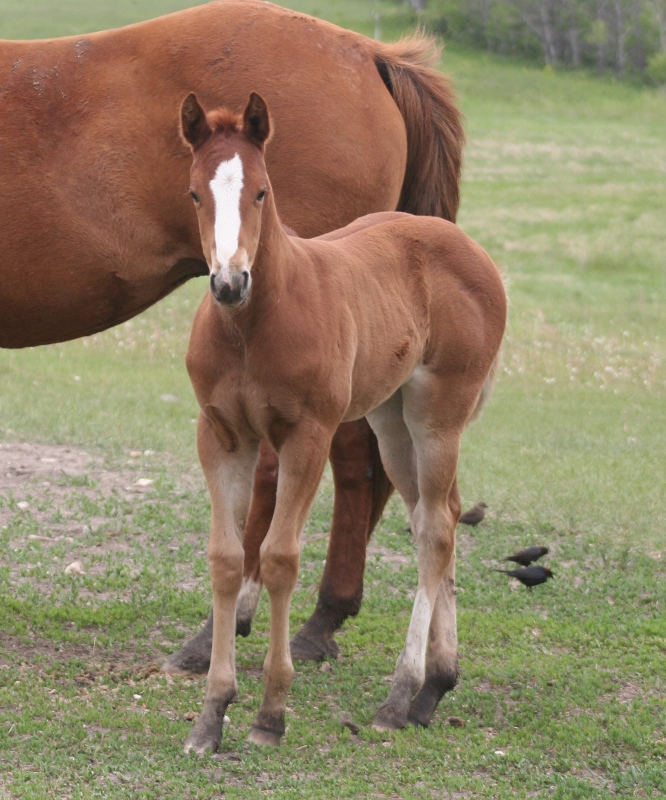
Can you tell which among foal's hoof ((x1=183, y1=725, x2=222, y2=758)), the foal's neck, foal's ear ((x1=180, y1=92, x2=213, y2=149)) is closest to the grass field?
foal's hoof ((x1=183, y1=725, x2=222, y2=758))

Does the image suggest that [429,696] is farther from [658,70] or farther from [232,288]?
[658,70]

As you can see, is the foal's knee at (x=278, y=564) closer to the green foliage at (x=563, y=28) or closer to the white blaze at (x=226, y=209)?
the white blaze at (x=226, y=209)

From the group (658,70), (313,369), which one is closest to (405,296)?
(313,369)

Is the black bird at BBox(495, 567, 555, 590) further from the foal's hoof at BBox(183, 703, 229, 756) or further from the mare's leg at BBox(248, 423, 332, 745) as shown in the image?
the foal's hoof at BBox(183, 703, 229, 756)

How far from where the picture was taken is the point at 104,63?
4.71 meters

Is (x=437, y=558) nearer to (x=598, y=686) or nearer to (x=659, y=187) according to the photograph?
(x=598, y=686)

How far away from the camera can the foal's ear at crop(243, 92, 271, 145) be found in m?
3.47

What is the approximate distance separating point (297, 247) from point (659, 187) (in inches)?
937

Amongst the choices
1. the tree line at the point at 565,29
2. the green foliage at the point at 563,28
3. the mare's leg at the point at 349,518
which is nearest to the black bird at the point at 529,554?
the mare's leg at the point at 349,518

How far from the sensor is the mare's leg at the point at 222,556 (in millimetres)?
3883

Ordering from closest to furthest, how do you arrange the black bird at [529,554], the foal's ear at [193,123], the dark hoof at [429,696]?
the foal's ear at [193,123], the dark hoof at [429,696], the black bird at [529,554]

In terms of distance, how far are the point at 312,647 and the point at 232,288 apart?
235cm

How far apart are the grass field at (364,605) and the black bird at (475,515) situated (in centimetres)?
8

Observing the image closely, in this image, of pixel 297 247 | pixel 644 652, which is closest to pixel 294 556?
pixel 297 247
